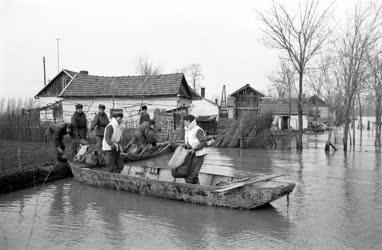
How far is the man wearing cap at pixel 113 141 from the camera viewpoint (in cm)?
1027

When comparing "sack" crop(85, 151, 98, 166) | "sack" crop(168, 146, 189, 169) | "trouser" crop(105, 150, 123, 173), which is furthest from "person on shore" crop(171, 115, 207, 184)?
"sack" crop(85, 151, 98, 166)

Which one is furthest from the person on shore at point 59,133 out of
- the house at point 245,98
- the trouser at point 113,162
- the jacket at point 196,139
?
the house at point 245,98

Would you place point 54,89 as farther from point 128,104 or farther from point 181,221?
point 181,221

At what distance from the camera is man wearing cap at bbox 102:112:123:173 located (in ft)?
33.7

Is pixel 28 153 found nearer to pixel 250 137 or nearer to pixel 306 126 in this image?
pixel 250 137

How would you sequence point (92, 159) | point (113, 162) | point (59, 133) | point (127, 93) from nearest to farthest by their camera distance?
A: point (113, 162)
point (92, 159)
point (59, 133)
point (127, 93)

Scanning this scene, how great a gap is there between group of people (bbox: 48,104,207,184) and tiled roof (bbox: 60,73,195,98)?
1413 cm

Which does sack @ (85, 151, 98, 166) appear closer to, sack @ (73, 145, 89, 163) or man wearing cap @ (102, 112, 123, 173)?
sack @ (73, 145, 89, 163)

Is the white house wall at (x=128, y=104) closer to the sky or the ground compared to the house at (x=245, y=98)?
closer to the ground

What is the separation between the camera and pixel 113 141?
34.2ft

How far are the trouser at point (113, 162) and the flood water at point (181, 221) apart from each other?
Answer: 2.21 ft

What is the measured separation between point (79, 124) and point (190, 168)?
5.18 meters

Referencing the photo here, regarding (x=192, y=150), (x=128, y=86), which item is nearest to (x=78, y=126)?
(x=192, y=150)

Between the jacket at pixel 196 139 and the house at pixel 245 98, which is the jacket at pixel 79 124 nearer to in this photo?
the jacket at pixel 196 139
